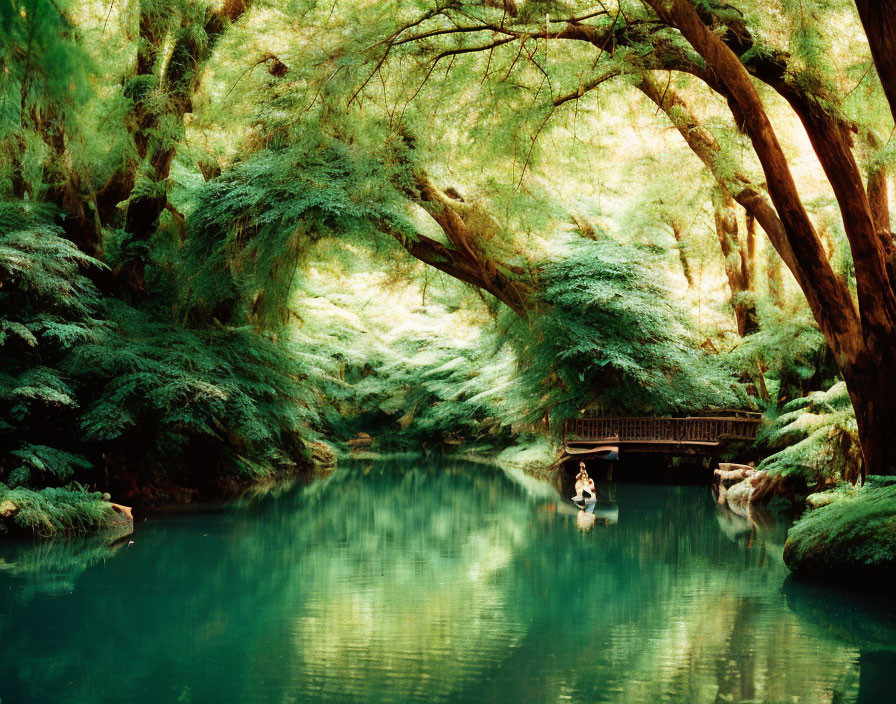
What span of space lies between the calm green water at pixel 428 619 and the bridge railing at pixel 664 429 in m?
6.59

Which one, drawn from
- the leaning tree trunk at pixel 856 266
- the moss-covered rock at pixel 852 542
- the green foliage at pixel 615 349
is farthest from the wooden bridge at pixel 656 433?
the leaning tree trunk at pixel 856 266

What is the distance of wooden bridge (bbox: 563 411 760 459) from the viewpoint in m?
17.9

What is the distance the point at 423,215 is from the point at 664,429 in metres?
8.31

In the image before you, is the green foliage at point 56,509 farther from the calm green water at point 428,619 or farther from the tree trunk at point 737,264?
the tree trunk at point 737,264

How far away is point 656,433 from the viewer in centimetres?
1853

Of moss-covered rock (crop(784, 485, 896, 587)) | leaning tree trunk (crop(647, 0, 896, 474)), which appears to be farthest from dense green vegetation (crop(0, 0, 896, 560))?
moss-covered rock (crop(784, 485, 896, 587))

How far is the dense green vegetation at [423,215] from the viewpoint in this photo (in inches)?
288

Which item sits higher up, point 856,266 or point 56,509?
point 856,266

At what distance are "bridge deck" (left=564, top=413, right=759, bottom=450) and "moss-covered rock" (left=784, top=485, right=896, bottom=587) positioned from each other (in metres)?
9.84

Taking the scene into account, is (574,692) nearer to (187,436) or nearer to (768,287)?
(187,436)

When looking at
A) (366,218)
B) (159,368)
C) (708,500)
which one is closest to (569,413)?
(708,500)

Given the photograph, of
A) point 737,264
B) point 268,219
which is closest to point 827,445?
point 737,264

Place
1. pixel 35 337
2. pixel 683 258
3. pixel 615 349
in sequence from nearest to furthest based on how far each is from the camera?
pixel 35 337, pixel 615 349, pixel 683 258

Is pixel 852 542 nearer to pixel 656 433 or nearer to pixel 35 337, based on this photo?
pixel 35 337
